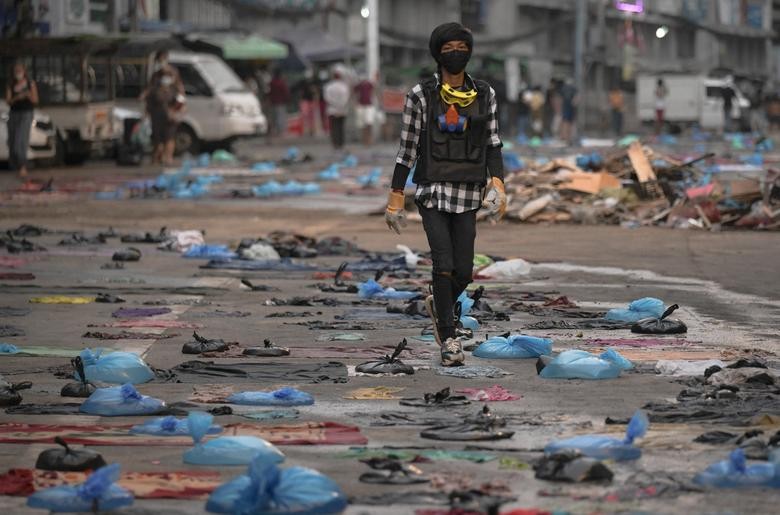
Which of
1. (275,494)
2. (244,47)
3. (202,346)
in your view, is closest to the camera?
(275,494)

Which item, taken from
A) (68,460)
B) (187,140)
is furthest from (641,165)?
(187,140)

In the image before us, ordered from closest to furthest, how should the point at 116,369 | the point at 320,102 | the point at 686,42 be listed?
the point at 116,369, the point at 320,102, the point at 686,42

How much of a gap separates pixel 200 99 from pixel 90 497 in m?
33.4

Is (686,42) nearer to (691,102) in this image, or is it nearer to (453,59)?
(691,102)

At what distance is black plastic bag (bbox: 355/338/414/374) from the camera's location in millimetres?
9297

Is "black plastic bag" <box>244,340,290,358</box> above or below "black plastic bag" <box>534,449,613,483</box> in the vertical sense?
below

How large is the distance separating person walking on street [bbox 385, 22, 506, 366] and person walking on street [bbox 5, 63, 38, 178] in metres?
19.5

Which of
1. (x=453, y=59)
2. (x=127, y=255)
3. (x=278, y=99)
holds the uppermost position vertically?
(x=453, y=59)

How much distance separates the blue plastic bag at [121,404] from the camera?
8.06 meters

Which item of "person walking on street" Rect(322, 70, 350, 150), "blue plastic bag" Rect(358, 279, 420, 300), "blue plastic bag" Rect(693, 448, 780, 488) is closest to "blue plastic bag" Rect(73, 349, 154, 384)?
"blue plastic bag" Rect(693, 448, 780, 488)

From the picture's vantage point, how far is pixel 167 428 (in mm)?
7559

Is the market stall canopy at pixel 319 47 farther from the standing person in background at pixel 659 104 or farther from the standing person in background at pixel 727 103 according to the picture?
the standing person in background at pixel 727 103

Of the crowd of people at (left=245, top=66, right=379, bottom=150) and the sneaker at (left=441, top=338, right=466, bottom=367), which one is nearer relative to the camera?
the sneaker at (left=441, top=338, right=466, bottom=367)

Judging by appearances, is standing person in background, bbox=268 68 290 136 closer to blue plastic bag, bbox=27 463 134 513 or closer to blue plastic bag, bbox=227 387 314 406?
blue plastic bag, bbox=227 387 314 406
